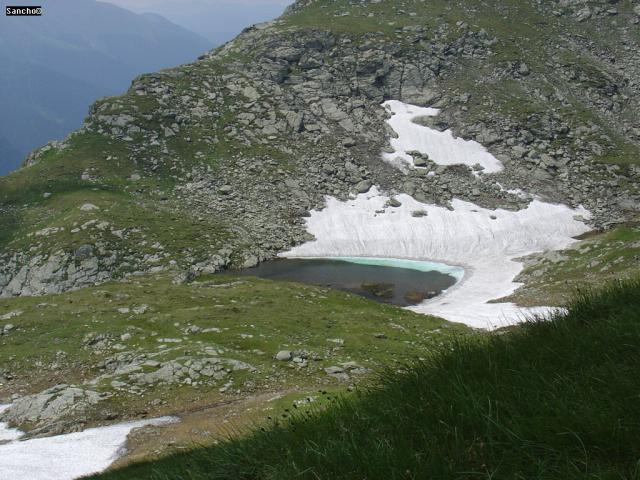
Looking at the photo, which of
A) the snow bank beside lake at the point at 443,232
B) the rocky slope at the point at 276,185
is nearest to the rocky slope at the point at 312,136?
the rocky slope at the point at 276,185

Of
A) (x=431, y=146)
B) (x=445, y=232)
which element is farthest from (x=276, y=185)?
(x=431, y=146)

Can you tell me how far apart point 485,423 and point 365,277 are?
68448 mm

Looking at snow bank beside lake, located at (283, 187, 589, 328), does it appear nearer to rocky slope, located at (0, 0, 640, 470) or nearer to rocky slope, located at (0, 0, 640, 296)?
rocky slope, located at (0, 0, 640, 470)

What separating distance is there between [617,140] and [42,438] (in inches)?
4829

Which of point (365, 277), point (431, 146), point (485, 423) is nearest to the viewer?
point (485, 423)

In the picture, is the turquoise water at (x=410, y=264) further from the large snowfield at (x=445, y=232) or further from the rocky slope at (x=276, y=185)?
the rocky slope at (x=276, y=185)

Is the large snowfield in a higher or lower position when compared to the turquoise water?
higher

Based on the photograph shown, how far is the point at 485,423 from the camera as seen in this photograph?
438 centimetres

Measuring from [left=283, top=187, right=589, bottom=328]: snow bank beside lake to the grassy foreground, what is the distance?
70342mm

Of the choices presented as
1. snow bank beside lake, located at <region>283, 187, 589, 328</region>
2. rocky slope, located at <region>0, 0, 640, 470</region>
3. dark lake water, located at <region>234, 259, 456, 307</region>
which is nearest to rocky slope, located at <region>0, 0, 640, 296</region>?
rocky slope, located at <region>0, 0, 640, 470</region>

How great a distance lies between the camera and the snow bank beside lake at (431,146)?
10444 centimetres

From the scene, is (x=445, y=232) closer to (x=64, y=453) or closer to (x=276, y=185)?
(x=276, y=185)

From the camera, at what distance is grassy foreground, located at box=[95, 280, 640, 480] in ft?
12.7

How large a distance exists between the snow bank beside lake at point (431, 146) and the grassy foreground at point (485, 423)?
328 ft
